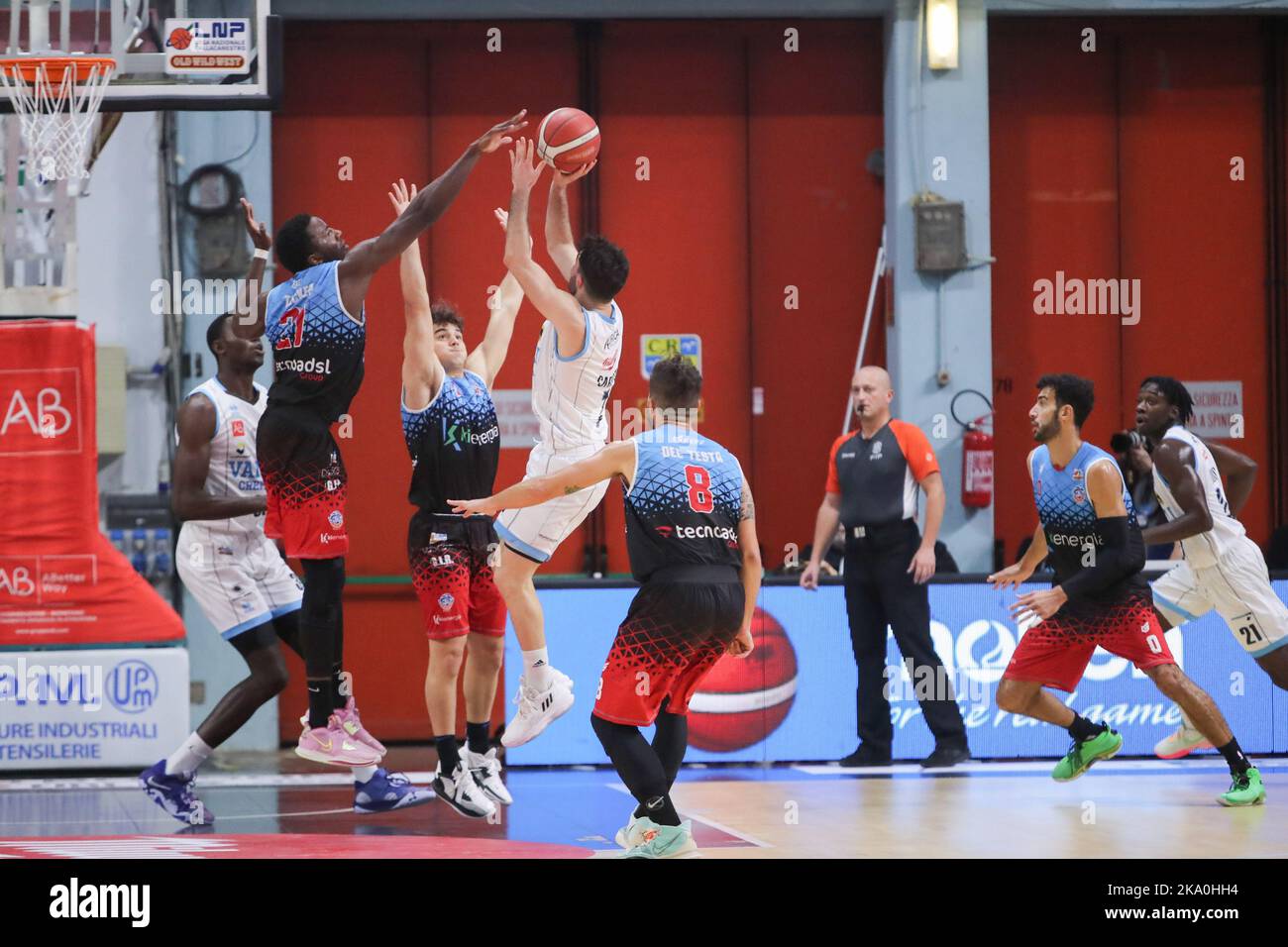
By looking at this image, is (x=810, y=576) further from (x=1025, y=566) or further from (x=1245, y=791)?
(x=1245, y=791)

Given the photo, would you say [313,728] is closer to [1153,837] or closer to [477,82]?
[1153,837]

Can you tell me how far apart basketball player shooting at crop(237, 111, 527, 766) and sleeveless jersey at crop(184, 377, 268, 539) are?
100 centimetres

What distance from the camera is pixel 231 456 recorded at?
808cm

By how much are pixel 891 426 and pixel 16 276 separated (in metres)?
5.74

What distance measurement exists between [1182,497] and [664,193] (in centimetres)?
526

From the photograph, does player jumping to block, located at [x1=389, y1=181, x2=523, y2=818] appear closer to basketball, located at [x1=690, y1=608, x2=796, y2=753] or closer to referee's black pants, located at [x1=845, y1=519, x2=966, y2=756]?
basketball, located at [x1=690, y1=608, x2=796, y2=753]

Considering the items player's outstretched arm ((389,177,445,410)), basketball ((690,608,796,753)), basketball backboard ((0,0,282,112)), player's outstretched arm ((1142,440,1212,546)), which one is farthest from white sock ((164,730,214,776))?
player's outstretched arm ((1142,440,1212,546))

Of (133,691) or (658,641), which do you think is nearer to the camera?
(658,641)

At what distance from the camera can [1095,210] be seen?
1268 cm

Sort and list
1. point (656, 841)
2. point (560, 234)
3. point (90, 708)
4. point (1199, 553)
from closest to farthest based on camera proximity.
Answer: point (656, 841)
point (560, 234)
point (1199, 553)
point (90, 708)

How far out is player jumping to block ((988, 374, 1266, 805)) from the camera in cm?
788

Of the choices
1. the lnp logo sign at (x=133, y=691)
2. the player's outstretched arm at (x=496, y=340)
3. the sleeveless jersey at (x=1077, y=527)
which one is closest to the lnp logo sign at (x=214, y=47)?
the player's outstretched arm at (x=496, y=340)

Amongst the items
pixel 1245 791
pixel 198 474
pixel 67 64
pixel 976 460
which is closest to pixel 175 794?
pixel 198 474
